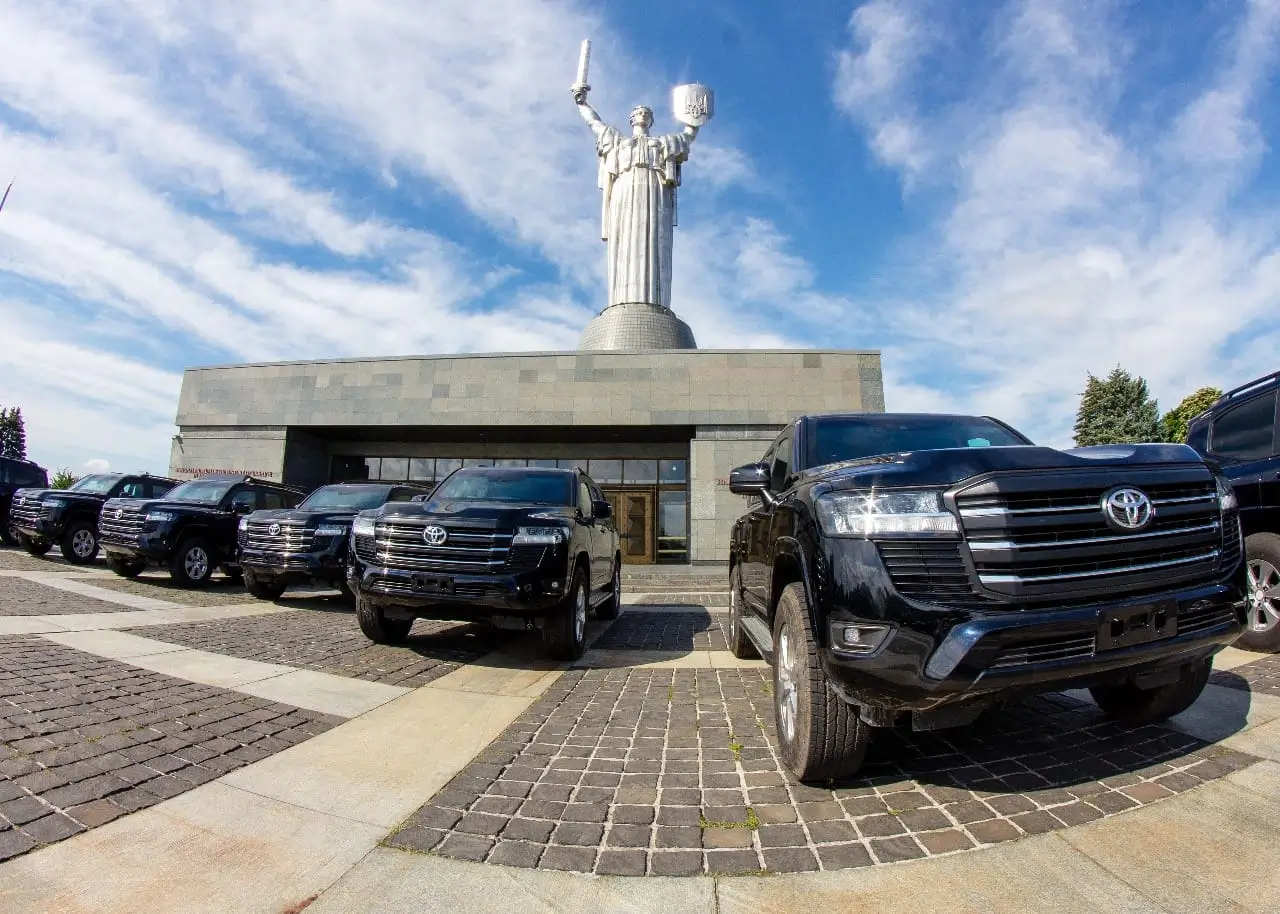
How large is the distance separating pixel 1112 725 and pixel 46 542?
1781 cm

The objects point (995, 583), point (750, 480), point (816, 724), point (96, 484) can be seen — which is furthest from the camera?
point (96, 484)

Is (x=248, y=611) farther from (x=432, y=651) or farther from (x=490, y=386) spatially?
(x=490, y=386)

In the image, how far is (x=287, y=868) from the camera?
2.29 m

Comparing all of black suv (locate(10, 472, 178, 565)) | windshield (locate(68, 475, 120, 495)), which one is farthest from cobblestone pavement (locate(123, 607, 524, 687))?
windshield (locate(68, 475, 120, 495))

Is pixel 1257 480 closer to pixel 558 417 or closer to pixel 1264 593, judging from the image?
pixel 1264 593

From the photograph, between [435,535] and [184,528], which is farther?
[184,528]

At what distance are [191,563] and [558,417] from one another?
12.0 meters

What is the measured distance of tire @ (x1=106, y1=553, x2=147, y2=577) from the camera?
10.9m

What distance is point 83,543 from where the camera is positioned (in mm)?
12977

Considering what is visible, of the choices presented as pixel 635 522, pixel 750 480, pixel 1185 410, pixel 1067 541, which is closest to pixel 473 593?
pixel 750 480

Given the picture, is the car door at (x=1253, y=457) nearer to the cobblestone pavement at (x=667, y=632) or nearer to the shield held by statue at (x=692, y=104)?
the cobblestone pavement at (x=667, y=632)

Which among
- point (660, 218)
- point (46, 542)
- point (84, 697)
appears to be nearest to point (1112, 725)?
point (84, 697)

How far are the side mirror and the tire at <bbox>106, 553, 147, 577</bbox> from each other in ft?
37.7

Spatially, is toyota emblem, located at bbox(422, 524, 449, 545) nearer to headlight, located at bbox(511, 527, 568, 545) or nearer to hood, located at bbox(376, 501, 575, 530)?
hood, located at bbox(376, 501, 575, 530)
